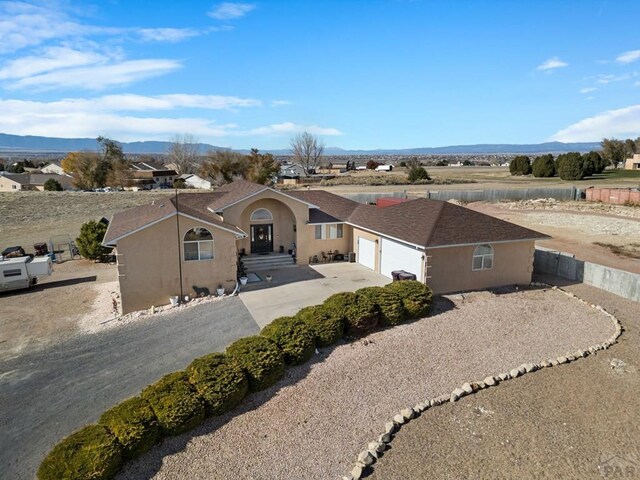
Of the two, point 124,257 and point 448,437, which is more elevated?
point 124,257

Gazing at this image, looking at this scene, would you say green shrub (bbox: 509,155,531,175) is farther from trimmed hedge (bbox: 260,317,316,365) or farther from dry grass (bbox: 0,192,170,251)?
trimmed hedge (bbox: 260,317,316,365)

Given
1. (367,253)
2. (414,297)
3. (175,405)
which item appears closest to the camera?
(175,405)

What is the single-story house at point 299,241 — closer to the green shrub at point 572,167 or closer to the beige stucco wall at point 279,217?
the beige stucco wall at point 279,217

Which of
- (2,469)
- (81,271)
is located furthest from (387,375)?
(81,271)

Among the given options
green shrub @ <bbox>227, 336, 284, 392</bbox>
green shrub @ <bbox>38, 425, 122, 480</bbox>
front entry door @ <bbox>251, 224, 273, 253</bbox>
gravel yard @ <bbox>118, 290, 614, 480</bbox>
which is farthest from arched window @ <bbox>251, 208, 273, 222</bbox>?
green shrub @ <bbox>38, 425, 122, 480</bbox>

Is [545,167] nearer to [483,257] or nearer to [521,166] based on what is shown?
[521,166]

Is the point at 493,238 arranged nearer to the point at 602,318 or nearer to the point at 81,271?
the point at 602,318

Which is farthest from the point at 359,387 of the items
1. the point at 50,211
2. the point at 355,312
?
the point at 50,211
